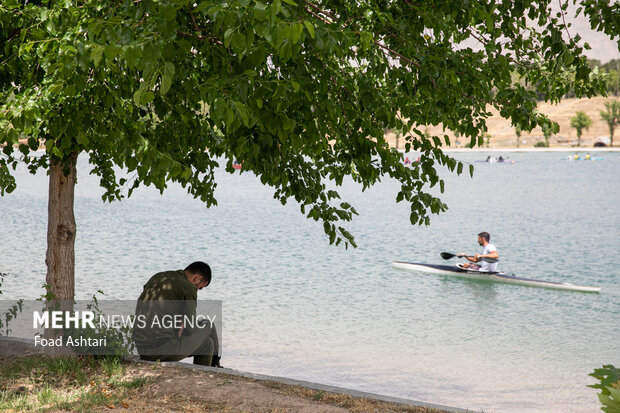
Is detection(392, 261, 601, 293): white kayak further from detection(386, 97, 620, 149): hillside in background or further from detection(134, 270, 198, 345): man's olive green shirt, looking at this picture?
detection(386, 97, 620, 149): hillside in background

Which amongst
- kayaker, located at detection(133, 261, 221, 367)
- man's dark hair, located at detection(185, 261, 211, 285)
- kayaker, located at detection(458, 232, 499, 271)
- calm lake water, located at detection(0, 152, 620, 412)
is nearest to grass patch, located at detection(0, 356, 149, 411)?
kayaker, located at detection(133, 261, 221, 367)

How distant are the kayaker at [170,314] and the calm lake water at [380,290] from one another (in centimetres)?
469

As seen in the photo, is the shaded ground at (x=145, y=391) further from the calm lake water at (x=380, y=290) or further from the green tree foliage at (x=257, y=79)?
the calm lake water at (x=380, y=290)

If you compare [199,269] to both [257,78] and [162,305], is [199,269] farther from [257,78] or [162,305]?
[257,78]

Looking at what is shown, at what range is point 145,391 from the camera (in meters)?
6.08

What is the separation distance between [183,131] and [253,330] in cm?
924

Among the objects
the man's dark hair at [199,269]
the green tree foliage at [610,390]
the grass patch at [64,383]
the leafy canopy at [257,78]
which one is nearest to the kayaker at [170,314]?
the man's dark hair at [199,269]

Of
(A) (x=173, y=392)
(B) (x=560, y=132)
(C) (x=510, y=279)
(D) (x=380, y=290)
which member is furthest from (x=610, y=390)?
(B) (x=560, y=132)

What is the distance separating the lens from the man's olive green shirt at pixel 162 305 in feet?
21.9

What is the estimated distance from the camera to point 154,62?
313cm

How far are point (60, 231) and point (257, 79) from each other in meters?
4.00

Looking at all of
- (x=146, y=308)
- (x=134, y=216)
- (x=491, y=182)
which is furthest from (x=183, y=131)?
(x=491, y=182)

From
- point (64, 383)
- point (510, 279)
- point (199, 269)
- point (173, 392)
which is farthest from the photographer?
point (510, 279)

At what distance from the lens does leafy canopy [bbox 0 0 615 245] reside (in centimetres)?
331
